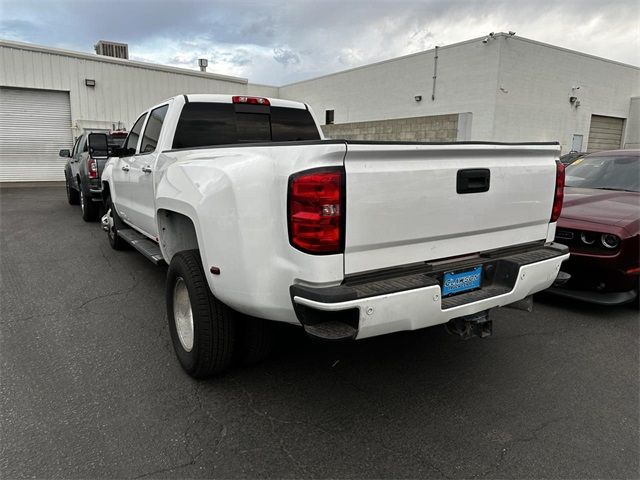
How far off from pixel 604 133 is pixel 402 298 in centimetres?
2498

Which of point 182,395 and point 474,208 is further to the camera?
point 182,395

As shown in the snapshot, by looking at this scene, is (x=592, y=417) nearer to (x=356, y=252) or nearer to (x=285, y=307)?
(x=356, y=252)

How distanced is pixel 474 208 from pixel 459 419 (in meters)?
1.30

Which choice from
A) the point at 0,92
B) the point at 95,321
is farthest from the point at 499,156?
the point at 0,92

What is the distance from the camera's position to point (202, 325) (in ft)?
9.36

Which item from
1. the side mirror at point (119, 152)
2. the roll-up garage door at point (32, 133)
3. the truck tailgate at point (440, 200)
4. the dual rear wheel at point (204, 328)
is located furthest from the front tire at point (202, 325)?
the roll-up garage door at point (32, 133)

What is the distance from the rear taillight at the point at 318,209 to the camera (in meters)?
2.16

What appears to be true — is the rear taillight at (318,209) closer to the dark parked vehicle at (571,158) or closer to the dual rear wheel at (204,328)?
the dual rear wheel at (204,328)

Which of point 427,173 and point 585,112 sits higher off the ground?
point 585,112

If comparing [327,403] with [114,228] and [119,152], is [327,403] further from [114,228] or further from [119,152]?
[114,228]

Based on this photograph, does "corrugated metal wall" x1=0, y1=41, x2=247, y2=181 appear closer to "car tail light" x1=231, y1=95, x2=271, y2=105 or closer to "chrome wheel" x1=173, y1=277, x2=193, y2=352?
"car tail light" x1=231, y1=95, x2=271, y2=105

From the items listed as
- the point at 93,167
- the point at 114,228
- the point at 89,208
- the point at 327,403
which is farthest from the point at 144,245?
the point at 89,208

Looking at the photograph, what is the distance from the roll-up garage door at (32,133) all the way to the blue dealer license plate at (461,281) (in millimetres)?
20915

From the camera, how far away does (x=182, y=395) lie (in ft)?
9.61
